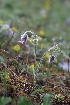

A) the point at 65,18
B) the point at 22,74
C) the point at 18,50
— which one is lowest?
the point at 22,74

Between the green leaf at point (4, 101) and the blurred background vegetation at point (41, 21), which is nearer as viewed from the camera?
the green leaf at point (4, 101)

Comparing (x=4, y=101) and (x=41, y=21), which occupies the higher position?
(x=41, y=21)

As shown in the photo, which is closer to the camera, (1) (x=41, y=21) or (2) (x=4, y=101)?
(2) (x=4, y=101)

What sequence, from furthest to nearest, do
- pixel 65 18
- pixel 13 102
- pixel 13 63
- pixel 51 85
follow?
pixel 65 18 → pixel 13 63 → pixel 51 85 → pixel 13 102

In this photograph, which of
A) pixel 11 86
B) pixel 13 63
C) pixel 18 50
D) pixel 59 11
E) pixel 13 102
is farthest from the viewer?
pixel 59 11

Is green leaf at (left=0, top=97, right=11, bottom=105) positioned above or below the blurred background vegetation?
below

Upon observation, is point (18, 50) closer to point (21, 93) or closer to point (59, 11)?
point (21, 93)

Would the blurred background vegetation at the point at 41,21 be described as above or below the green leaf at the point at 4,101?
above

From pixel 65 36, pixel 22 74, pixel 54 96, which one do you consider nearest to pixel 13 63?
pixel 22 74

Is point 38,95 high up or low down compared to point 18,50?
down

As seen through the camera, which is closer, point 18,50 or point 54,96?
point 54,96

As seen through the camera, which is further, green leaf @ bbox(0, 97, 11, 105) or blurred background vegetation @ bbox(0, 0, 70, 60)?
blurred background vegetation @ bbox(0, 0, 70, 60)
